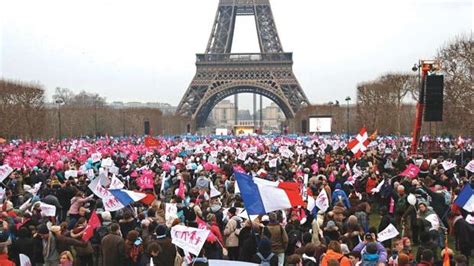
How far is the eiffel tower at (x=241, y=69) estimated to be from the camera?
322ft

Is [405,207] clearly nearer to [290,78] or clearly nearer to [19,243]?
[19,243]

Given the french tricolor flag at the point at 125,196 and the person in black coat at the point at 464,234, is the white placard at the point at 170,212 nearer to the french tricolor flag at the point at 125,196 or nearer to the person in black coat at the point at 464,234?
the french tricolor flag at the point at 125,196

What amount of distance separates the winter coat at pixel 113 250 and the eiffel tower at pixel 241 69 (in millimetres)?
85654

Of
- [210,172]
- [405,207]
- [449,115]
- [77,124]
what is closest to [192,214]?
[405,207]

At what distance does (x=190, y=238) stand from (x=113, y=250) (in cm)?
182

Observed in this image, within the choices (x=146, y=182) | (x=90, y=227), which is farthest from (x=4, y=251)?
(x=146, y=182)

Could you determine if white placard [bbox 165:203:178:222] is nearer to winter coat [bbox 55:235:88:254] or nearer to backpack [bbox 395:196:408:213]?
winter coat [bbox 55:235:88:254]

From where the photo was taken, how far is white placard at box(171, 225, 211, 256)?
8828 mm

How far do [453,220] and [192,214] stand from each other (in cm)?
495

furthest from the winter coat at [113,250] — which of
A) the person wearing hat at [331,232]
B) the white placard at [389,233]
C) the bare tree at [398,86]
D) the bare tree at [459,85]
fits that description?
the bare tree at [398,86]

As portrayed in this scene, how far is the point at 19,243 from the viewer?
35.7 feet

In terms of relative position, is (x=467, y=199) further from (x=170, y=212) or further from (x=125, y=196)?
(x=125, y=196)

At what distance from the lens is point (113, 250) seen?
1023 centimetres

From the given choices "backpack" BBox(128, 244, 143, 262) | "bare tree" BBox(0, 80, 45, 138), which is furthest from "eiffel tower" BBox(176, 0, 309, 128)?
"backpack" BBox(128, 244, 143, 262)
